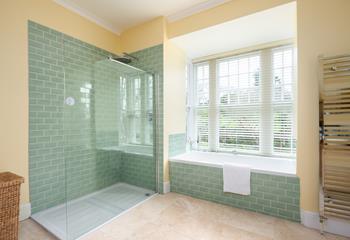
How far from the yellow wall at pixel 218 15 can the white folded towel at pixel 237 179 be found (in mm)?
→ 1901

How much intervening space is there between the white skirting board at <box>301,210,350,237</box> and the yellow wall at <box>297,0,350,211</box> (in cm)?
7

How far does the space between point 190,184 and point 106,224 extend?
3.94ft

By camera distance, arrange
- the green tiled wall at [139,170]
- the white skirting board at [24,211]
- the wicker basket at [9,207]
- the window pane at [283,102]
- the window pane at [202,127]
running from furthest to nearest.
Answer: the window pane at [202,127]
the green tiled wall at [139,170]
the window pane at [283,102]
the white skirting board at [24,211]
the wicker basket at [9,207]

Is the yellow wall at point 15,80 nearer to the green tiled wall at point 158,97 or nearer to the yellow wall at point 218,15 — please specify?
the green tiled wall at point 158,97

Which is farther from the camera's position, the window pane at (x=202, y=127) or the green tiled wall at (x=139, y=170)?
the window pane at (x=202, y=127)

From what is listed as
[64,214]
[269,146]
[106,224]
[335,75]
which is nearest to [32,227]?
[64,214]

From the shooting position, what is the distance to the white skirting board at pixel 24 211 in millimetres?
1879

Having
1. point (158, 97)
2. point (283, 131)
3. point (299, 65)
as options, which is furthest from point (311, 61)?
point (158, 97)

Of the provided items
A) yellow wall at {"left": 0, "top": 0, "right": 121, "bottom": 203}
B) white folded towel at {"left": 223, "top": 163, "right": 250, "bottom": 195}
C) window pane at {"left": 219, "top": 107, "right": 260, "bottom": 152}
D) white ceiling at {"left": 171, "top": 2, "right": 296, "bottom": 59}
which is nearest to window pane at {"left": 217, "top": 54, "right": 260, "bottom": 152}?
window pane at {"left": 219, "top": 107, "right": 260, "bottom": 152}

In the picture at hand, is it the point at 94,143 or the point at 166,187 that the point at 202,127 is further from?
the point at 94,143

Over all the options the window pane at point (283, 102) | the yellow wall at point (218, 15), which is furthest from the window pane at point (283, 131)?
the yellow wall at point (218, 15)

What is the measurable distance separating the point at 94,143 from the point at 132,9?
6.55 feet

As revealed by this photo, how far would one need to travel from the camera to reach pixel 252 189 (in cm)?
213

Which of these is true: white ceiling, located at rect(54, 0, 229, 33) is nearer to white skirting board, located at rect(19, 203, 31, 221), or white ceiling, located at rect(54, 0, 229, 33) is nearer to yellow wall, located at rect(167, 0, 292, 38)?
yellow wall, located at rect(167, 0, 292, 38)
